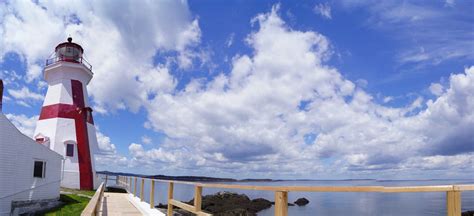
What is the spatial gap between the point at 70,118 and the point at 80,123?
602 millimetres

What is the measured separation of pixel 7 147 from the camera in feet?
45.4

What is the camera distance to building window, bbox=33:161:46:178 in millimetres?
15651

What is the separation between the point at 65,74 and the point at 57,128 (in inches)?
137

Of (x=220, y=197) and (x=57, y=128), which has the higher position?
(x=57, y=128)

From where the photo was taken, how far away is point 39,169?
52.2 feet

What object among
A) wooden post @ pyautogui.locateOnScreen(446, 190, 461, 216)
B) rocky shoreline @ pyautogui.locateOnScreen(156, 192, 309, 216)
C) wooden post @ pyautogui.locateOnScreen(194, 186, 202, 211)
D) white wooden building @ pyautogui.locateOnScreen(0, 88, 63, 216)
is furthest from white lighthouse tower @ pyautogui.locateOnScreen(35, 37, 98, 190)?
wooden post @ pyautogui.locateOnScreen(446, 190, 461, 216)

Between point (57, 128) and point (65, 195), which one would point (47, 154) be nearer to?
point (65, 195)

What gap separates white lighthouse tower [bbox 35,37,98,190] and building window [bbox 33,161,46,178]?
5.46 m

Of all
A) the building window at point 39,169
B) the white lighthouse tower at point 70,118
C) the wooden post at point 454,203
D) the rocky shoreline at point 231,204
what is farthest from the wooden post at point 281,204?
the rocky shoreline at point 231,204

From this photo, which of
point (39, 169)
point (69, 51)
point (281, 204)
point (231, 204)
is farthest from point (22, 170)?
point (231, 204)

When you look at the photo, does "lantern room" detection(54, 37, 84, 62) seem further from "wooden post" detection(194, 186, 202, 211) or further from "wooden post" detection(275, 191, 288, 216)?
"wooden post" detection(275, 191, 288, 216)

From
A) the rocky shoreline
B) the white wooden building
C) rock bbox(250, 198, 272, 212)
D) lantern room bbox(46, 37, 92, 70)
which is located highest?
lantern room bbox(46, 37, 92, 70)

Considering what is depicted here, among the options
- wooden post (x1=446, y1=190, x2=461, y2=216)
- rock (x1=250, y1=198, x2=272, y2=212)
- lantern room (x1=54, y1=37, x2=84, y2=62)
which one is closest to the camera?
wooden post (x1=446, y1=190, x2=461, y2=216)

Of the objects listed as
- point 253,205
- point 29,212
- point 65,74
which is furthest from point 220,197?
point 29,212
